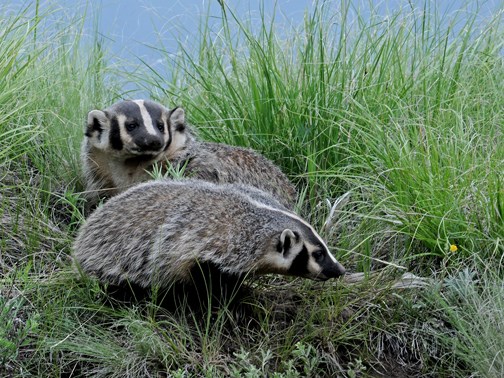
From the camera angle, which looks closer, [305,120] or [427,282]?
[427,282]

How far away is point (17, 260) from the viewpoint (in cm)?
509

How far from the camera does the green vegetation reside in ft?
14.5

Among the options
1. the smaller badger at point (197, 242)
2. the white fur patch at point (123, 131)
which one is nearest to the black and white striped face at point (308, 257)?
the smaller badger at point (197, 242)

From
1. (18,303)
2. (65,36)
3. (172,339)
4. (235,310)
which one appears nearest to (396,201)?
(235,310)

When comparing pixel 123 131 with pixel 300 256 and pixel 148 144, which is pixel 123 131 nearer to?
pixel 148 144

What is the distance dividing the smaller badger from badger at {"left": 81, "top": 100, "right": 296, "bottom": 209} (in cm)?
89

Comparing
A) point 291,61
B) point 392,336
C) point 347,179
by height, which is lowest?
point 392,336

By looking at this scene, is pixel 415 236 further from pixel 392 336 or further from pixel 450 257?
pixel 392 336

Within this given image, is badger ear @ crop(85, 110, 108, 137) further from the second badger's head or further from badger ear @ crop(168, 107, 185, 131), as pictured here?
badger ear @ crop(168, 107, 185, 131)

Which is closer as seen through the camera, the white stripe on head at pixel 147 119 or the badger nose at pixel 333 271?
the badger nose at pixel 333 271

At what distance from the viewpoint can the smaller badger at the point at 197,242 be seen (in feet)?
14.7

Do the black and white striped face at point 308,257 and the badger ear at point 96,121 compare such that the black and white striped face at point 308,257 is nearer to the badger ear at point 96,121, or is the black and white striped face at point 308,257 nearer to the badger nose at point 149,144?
the badger nose at point 149,144

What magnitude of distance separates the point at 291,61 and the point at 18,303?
9.10 feet

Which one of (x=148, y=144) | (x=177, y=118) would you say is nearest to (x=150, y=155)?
(x=148, y=144)
